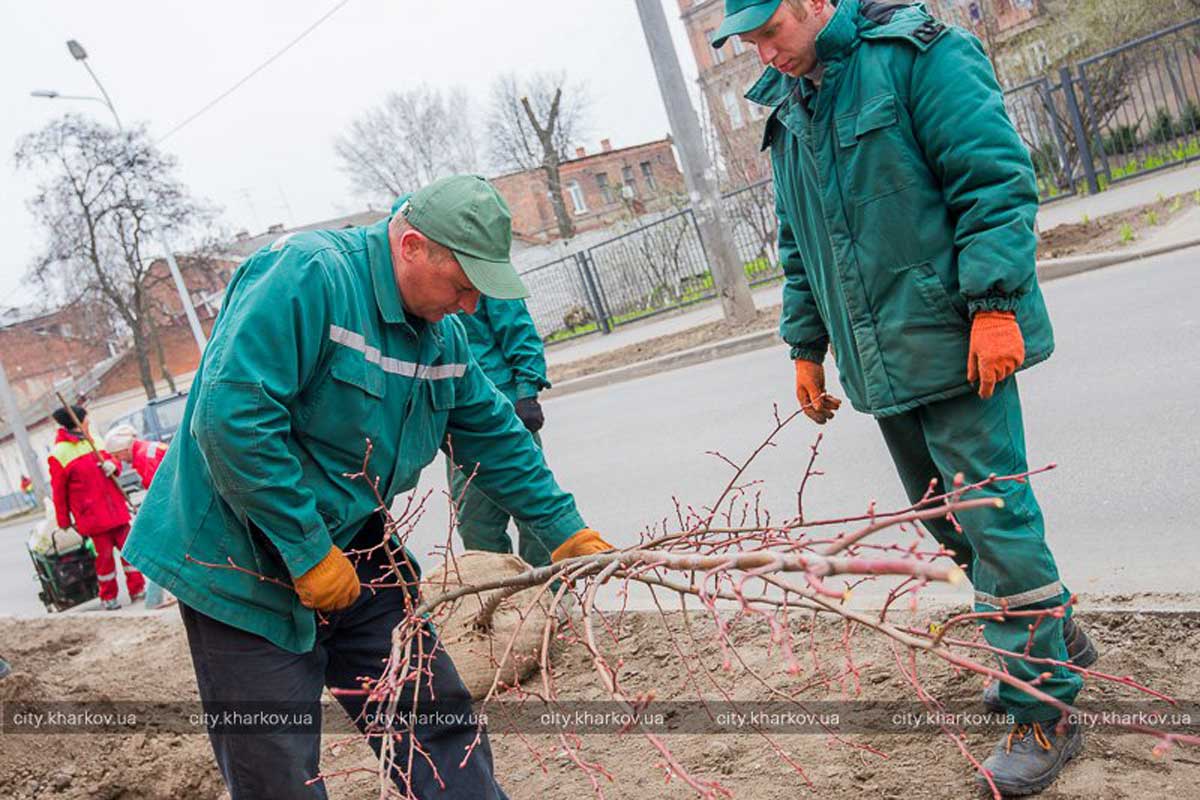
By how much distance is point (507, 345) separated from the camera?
4777 millimetres

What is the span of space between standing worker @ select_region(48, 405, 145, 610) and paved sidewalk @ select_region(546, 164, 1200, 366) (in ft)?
27.5

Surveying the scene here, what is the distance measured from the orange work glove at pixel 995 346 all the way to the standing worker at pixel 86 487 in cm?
779

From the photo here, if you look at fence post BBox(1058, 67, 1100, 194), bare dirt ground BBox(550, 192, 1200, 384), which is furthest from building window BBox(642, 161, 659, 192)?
bare dirt ground BBox(550, 192, 1200, 384)

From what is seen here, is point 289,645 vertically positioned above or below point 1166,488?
above

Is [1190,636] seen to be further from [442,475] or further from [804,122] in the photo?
[442,475]

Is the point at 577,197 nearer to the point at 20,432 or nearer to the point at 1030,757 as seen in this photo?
the point at 20,432

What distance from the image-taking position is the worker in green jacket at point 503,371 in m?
4.73

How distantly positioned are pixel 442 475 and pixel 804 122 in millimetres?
9166

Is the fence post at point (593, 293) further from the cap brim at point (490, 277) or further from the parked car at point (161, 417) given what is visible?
the cap brim at point (490, 277)

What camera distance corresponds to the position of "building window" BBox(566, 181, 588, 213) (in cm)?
5988

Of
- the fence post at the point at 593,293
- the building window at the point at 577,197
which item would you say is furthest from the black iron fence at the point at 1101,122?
the building window at the point at 577,197

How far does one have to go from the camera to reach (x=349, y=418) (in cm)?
269

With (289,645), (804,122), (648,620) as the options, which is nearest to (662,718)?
(648,620)

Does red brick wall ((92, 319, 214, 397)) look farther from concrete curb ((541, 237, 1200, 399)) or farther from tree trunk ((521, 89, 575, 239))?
concrete curb ((541, 237, 1200, 399))
